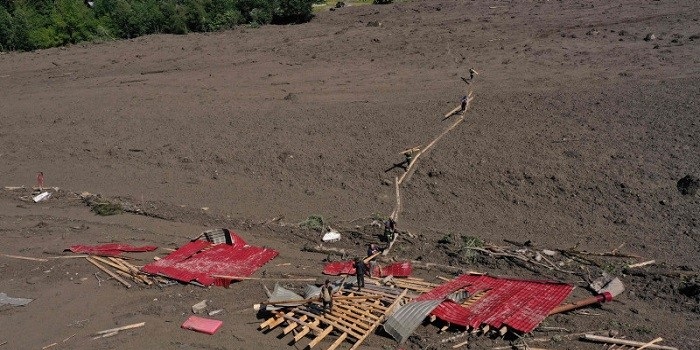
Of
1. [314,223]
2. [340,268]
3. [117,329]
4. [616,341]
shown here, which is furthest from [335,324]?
[616,341]

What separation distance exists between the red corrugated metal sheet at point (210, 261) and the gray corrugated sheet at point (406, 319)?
11.6 feet

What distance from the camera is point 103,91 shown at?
2269cm

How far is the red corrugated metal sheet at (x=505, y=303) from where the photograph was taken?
9.82 meters

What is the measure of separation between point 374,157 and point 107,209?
6.84 m

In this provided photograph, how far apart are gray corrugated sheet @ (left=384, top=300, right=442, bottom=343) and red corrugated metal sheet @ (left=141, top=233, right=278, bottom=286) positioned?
3.54m

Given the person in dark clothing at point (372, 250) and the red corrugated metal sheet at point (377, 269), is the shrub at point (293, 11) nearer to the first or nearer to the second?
the person in dark clothing at point (372, 250)

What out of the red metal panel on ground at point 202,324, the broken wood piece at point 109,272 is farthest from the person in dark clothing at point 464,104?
the broken wood piece at point 109,272

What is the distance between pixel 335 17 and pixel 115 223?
1671 cm

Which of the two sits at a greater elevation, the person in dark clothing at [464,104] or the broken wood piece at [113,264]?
the person in dark clothing at [464,104]

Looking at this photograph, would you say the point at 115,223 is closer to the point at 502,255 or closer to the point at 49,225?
the point at 49,225

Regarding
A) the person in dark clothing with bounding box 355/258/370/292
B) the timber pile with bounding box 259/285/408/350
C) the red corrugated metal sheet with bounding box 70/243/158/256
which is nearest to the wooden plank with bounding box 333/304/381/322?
the timber pile with bounding box 259/285/408/350

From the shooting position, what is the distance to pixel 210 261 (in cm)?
1268

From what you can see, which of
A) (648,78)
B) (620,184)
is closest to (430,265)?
(620,184)

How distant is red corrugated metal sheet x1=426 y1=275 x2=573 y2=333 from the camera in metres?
9.82
